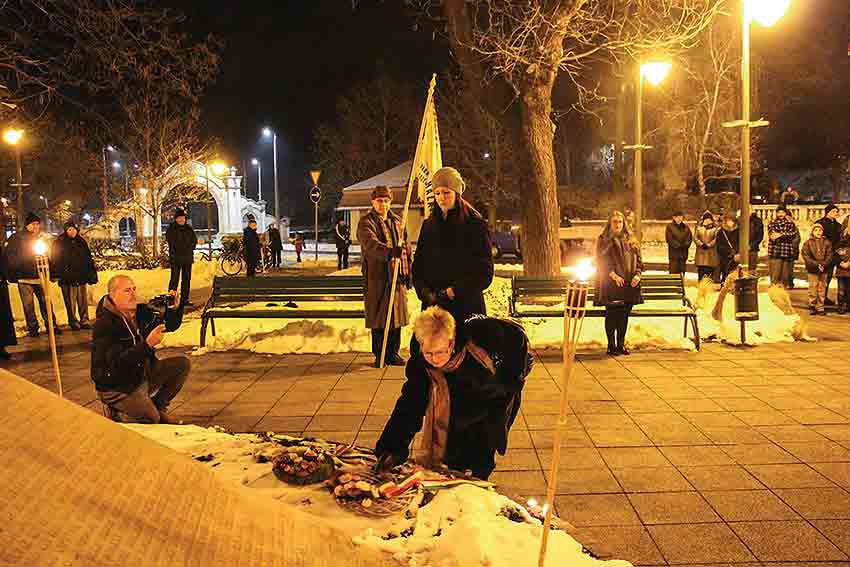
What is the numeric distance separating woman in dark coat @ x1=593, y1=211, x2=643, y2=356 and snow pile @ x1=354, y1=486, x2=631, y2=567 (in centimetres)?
555

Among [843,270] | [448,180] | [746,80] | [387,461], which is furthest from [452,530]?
[843,270]

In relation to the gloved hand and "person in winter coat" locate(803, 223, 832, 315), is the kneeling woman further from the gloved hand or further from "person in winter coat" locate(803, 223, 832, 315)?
"person in winter coat" locate(803, 223, 832, 315)

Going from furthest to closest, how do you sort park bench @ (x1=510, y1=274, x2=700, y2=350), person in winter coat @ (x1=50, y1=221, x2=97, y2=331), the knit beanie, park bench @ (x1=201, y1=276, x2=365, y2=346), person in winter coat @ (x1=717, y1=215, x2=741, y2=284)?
person in winter coat @ (x1=717, y1=215, x2=741, y2=284), person in winter coat @ (x1=50, y1=221, x2=97, y2=331), park bench @ (x1=201, y1=276, x2=365, y2=346), park bench @ (x1=510, y1=274, x2=700, y2=350), the knit beanie

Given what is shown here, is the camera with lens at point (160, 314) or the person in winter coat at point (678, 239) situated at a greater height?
the person in winter coat at point (678, 239)

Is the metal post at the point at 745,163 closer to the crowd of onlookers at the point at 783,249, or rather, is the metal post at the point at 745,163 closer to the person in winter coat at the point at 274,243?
the crowd of onlookers at the point at 783,249

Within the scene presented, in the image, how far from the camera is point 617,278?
937 centimetres

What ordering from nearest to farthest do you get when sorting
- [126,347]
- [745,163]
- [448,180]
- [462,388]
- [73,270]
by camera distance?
[462,388] → [126,347] → [448,180] → [745,163] → [73,270]

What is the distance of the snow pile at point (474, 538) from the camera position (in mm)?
3668

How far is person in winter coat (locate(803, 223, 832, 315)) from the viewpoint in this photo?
13242 millimetres

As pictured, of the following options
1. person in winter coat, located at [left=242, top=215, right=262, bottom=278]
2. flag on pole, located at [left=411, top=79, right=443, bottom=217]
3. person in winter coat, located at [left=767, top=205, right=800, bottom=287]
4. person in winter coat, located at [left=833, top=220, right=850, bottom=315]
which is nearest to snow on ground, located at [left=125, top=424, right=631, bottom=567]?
flag on pole, located at [left=411, top=79, right=443, bottom=217]

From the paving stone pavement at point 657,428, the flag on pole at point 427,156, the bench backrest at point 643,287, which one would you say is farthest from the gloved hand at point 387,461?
the bench backrest at point 643,287

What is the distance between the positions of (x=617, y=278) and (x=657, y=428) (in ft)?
10.5

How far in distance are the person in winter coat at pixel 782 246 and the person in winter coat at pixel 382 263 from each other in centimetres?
952

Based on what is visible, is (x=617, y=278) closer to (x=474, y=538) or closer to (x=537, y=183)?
(x=537, y=183)
